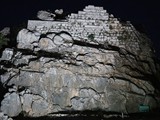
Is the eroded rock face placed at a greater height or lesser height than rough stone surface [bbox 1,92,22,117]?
greater

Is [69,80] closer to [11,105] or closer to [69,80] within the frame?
[69,80]

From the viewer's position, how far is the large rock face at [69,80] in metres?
25.6

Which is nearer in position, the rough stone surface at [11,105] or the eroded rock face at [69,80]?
the rough stone surface at [11,105]

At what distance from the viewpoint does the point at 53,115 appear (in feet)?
81.0

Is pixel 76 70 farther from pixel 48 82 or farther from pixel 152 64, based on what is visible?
pixel 152 64

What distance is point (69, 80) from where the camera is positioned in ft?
87.8

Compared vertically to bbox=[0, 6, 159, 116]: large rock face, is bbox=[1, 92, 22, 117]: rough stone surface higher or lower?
lower

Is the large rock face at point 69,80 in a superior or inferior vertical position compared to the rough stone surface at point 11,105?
superior

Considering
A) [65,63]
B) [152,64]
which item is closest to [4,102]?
[65,63]

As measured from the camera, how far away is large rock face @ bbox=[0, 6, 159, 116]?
25.6 metres

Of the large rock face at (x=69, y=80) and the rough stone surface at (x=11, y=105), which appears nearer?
the rough stone surface at (x=11, y=105)

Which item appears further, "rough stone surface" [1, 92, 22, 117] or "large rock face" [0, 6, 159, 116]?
"large rock face" [0, 6, 159, 116]

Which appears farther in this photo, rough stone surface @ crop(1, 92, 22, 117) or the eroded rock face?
the eroded rock face

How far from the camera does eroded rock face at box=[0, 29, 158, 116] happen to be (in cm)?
2560
